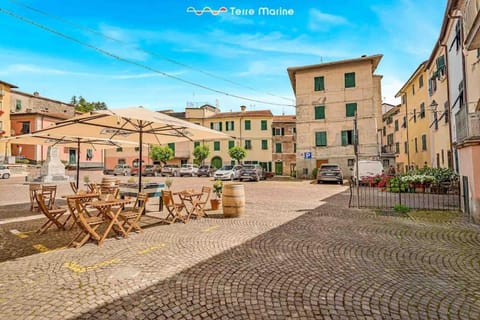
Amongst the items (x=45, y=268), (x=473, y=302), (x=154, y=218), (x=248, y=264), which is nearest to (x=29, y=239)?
(x=45, y=268)

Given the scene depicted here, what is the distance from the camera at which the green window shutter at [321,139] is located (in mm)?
24453

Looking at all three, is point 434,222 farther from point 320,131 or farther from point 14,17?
point 320,131

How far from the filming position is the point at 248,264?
12.4ft

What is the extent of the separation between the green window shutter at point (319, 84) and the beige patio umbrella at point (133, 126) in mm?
20197

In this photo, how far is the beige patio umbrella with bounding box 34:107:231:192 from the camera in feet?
18.1

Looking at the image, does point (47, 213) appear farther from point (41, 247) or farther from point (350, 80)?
point (350, 80)

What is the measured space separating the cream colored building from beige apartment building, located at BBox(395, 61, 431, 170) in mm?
47654

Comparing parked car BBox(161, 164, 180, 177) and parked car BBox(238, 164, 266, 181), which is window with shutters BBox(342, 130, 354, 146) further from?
parked car BBox(161, 164, 180, 177)

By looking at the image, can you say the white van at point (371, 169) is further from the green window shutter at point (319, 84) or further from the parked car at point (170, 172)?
the parked car at point (170, 172)

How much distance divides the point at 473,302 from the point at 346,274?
1.33 m

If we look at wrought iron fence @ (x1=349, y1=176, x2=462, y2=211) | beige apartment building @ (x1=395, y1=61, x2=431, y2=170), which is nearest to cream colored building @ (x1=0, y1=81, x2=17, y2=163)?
wrought iron fence @ (x1=349, y1=176, x2=462, y2=211)

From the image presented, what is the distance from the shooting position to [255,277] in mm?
3355

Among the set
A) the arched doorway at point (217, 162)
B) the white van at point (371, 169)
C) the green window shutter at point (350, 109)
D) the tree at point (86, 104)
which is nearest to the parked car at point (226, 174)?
the white van at point (371, 169)

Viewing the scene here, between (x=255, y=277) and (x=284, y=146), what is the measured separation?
34.5 meters
